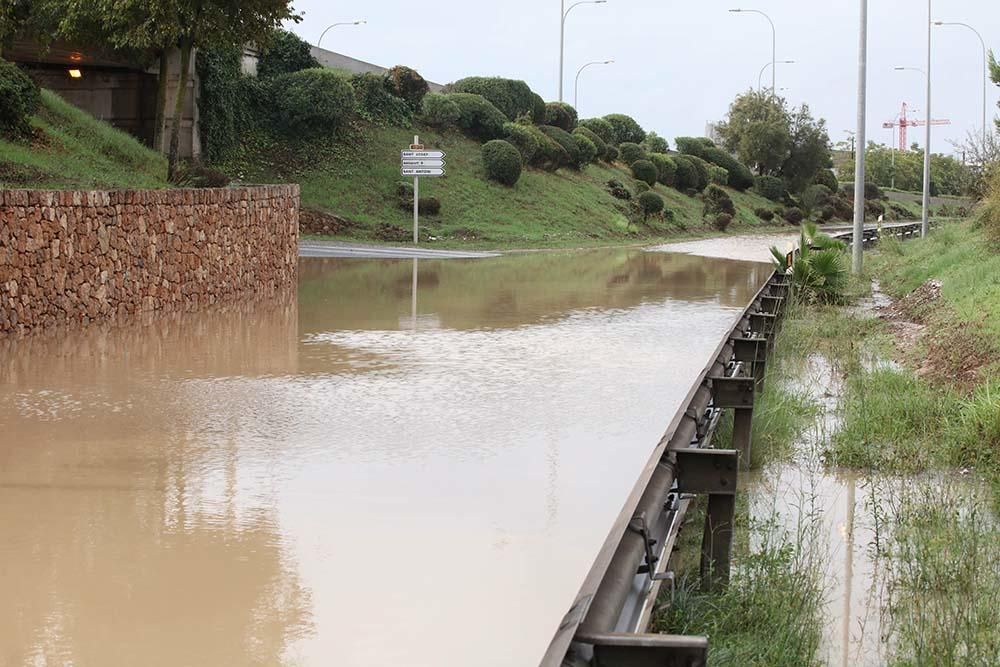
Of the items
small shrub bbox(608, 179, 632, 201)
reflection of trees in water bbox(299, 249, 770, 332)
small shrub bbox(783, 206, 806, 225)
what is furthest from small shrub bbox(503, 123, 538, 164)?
small shrub bbox(783, 206, 806, 225)

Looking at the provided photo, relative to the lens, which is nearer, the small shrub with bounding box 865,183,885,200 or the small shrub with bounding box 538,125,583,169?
the small shrub with bounding box 538,125,583,169

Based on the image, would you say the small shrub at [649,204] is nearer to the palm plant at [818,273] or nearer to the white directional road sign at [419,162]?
the white directional road sign at [419,162]

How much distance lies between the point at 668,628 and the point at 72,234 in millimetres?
12642

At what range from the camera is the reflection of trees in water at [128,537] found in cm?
584

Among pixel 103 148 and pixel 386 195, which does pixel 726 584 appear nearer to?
pixel 103 148

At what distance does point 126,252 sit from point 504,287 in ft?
32.7

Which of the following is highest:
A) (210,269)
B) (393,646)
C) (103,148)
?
(103,148)

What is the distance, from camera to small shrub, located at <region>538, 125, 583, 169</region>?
57.7 metres

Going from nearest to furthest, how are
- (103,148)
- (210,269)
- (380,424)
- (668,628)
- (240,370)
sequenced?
(668,628), (380,424), (240,370), (210,269), (103,148)

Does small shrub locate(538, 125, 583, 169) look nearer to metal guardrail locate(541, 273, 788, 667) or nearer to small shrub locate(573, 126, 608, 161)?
small shrub locate(573, 126, 608, 161)

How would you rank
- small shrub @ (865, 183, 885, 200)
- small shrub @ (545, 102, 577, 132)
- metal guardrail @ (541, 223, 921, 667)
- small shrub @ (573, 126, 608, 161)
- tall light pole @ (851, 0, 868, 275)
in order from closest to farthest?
metal guardrail @ (541, 223, 921, 667), tall light pole @ (851, 0, 868, 275), small shrub @ (545, 102, 577, 132), small shrub @ (573, 126, 608, 161), small shrub @ (865, 183, 885, 200)

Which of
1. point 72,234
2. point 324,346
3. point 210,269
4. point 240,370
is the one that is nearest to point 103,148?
point 210,269

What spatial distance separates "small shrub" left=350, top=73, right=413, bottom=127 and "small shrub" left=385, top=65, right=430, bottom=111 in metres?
0.53

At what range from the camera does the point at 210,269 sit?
20406 millimetres
